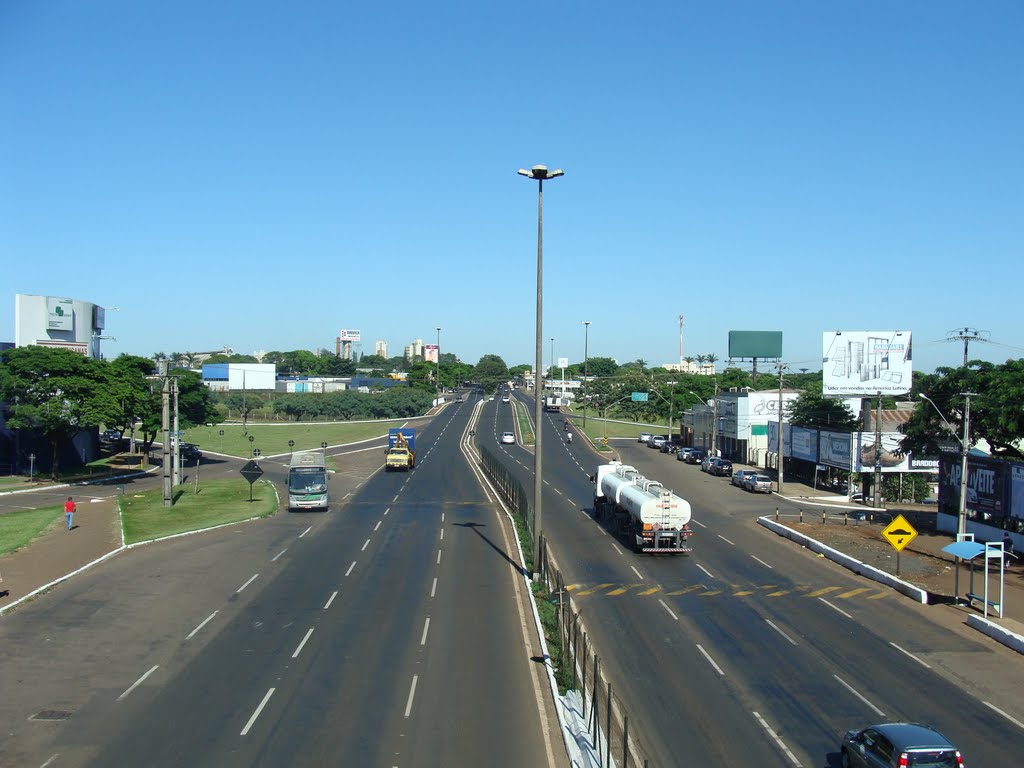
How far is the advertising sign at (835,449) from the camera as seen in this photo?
56.8 m

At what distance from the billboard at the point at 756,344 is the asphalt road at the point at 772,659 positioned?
7653cm

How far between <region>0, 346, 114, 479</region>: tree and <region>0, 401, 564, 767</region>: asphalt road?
27.1 m

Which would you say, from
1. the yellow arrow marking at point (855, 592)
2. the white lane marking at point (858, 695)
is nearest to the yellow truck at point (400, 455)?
the yellow arrow marking at point (855, 592)

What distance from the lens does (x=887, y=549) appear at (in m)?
36.8

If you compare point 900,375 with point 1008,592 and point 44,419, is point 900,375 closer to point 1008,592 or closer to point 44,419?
point 1008,592

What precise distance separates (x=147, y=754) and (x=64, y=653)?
24.0ft

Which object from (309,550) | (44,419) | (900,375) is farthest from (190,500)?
(900,375)

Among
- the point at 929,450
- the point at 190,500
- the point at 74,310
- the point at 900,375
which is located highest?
the point at 74,310

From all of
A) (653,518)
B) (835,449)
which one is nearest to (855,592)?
(653,518)

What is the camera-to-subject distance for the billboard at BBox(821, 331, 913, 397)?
6016 centimetres

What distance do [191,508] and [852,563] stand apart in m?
33.5

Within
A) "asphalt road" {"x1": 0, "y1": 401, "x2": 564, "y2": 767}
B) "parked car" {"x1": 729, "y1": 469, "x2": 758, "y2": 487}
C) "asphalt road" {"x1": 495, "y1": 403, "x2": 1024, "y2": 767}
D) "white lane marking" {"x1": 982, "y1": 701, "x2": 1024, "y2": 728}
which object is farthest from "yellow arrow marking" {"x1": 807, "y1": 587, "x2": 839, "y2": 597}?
"parked car" {"x1": 729, "y1": 469, "x2": 758, "y2": 487}

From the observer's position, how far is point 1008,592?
2903cm

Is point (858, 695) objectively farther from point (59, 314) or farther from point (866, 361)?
point (59, 314)
